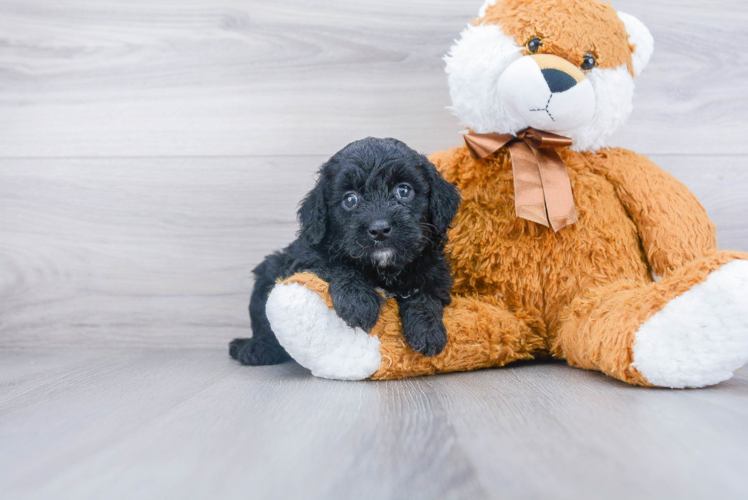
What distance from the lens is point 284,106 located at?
157 cm

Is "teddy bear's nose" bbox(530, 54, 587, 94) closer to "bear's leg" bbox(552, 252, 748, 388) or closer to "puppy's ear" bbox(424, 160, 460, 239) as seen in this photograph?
"puppy's ear" bbox(424, 160, 460, 239)

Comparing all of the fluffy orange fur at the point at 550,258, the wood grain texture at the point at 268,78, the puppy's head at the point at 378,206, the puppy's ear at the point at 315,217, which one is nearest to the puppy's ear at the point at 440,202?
the puppy's head at the point at 378,206

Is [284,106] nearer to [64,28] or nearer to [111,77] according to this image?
[111,77]

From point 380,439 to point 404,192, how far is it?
0.49 m

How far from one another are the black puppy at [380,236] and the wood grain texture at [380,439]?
0.46 ft

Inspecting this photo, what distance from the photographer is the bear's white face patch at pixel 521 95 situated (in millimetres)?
1080

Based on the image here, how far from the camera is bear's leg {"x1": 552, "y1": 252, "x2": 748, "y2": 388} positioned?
2.80ft

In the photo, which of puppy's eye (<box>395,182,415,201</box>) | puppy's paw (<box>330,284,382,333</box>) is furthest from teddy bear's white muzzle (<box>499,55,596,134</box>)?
puppy's paw (<box>330,284,382,333</box>)

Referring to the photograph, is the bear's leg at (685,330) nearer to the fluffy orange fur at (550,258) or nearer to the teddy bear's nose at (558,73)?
the fluffy orange fur at (550,258)

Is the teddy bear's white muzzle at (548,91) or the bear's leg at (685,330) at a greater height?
the teddy bear's white muzzle at (548,91)

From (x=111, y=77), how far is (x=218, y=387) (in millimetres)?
1036

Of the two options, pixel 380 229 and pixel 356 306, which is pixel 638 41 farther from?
pixel 356 306

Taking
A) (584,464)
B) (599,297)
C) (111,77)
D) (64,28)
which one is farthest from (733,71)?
(64,28)

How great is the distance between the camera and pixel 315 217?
1077 millimetres
